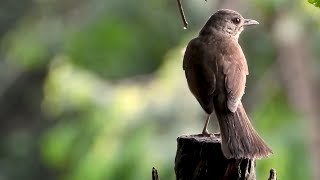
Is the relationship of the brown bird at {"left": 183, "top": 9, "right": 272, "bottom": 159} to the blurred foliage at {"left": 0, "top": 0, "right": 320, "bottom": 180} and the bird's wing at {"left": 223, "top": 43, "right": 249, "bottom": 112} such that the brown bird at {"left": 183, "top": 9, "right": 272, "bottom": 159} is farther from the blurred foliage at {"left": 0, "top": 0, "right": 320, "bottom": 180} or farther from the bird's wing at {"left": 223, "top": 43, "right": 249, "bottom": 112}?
the blurred foliage at {"left": 0, "top": 0, "right": 320, "bottom": 180}

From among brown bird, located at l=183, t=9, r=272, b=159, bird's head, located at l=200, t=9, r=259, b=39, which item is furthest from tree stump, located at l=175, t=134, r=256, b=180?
bird's head, located at l=200, t=9, r=259, b=39

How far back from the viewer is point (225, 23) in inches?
182

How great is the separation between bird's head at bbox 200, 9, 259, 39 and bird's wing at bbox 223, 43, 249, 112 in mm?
Result: 396

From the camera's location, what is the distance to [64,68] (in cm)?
870

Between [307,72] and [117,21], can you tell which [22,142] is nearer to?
[117,21]

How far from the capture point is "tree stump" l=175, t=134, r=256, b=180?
353cm

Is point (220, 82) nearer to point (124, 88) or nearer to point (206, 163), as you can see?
point (206, 163)

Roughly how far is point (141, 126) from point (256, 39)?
2.53 meters

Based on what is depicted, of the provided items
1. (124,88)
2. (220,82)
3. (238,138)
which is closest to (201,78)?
(220,82)

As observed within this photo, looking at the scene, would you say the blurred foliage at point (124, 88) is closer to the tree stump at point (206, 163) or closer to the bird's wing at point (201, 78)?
the bird's wing at point (201, 78)

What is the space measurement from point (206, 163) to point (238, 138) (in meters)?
0.27

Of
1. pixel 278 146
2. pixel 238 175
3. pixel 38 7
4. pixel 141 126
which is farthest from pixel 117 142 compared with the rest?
pixel 38 7

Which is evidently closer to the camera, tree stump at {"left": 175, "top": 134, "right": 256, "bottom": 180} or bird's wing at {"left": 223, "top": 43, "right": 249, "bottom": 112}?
tree stump at {"left": 175, "top": 134, "right": 256, "bottom": 180}

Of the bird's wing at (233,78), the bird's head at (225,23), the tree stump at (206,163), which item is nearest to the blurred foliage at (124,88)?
the bird's head at (225,23)
